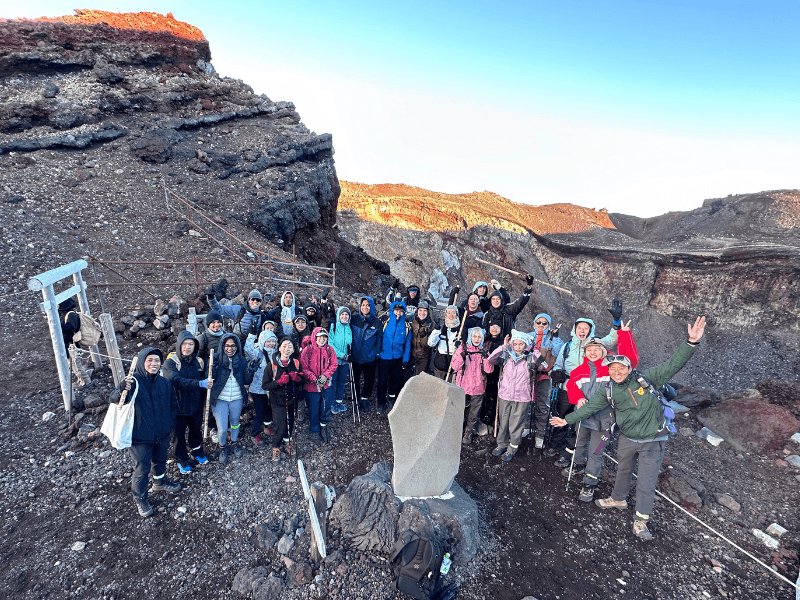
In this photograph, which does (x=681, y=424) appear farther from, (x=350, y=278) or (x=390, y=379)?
(x=350, y=278)

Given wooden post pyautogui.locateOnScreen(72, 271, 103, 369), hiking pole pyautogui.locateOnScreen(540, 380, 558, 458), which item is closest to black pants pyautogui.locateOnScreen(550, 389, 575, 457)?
hiking pole pyautogui.locateOnScreen(540, 380, 558, 458)

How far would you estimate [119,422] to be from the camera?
181 inches

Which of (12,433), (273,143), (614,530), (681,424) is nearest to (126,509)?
(12,433)

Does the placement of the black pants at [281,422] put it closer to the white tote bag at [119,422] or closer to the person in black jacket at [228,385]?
the person in black jacket at [228,385]

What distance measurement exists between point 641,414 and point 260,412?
5660mm

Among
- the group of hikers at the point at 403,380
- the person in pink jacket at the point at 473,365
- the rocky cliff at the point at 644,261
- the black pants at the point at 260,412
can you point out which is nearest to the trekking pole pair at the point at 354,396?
the group of hikers at the point at 403,380

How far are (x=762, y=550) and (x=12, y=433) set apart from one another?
438 inches

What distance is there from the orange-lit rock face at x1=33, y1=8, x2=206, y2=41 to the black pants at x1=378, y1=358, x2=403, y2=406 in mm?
23200

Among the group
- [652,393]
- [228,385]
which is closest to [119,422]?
[228,385]

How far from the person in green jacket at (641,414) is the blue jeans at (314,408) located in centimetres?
411

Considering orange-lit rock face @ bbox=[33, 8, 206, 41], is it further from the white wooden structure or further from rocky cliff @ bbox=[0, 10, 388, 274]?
the white wooden structure

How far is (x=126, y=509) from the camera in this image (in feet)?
17.2

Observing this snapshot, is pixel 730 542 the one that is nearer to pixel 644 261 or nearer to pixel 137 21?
pixel 644 261

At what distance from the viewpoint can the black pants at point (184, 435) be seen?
5656 millimetres
